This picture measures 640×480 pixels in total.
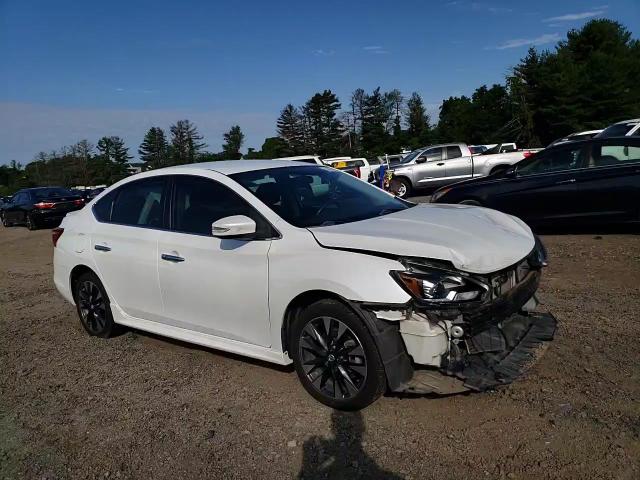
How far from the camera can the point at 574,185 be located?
7973 mm

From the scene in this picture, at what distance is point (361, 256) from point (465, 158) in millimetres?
16614

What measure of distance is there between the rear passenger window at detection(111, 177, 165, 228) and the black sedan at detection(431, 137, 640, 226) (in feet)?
19.1

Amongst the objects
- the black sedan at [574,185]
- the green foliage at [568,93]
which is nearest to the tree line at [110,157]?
the green foliage at [568,93]

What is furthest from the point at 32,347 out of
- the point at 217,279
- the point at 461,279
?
the point at 461,279

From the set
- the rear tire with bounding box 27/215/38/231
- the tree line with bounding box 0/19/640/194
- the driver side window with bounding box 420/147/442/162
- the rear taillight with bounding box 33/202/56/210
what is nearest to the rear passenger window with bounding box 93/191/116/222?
the driver side window with bounding box 420/147/442/162

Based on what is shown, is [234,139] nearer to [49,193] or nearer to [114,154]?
[114,154]

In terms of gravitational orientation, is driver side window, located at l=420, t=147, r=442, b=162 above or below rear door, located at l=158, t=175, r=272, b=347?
above

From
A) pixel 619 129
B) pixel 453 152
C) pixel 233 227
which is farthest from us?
pixel 453 152

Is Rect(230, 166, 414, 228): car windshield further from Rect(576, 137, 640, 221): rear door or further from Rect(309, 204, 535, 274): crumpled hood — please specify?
Rect(576, 137, 640, 221): rear door

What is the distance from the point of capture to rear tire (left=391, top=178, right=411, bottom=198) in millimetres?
18828

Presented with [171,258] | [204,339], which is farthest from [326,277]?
[171,258]

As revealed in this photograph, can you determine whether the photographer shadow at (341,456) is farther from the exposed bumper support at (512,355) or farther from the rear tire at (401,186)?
the rear tire at (401,186)

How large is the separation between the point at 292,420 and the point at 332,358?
48 centimetres

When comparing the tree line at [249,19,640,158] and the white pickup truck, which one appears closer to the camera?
the white pickup truck
